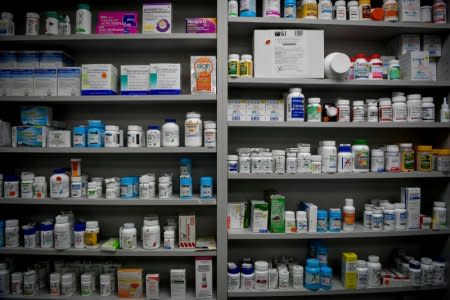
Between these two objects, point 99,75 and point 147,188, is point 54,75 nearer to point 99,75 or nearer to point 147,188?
point 99,75

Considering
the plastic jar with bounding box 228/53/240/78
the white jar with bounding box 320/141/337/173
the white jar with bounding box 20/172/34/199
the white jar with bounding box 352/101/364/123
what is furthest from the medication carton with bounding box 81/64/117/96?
the white jar with bounding box 352/101/364/123

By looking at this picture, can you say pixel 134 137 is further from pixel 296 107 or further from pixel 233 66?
pixel 296 107

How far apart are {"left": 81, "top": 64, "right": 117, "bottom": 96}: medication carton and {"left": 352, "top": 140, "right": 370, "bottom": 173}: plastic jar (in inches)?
72.7

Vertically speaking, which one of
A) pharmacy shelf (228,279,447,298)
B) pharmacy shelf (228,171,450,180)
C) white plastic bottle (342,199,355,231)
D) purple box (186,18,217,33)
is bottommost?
pharmacy shelf (228,279,447,298)

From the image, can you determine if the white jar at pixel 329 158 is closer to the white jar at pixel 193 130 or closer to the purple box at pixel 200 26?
the white jar at pixel 193 130

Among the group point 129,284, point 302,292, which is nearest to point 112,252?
point 129,284

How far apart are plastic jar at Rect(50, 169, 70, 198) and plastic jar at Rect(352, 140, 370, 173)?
2.09m

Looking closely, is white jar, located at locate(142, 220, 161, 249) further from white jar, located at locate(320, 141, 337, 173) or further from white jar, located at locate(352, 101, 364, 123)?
white jar, located at locate(352, 101, 364, 123)

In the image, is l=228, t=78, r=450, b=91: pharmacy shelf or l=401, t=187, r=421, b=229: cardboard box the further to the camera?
l=401, t=187, r=421, b=229: cardboard box

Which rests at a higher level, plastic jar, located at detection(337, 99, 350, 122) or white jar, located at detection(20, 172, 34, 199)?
plastic jar, located at detection(337, 99, 350, 122)

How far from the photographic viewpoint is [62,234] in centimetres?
194

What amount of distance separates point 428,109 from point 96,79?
7.97 ft

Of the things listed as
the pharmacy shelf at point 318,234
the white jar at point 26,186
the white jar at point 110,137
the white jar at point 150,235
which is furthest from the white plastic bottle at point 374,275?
the white jar at point 26,186

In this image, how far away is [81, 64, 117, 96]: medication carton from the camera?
6.42 ft
